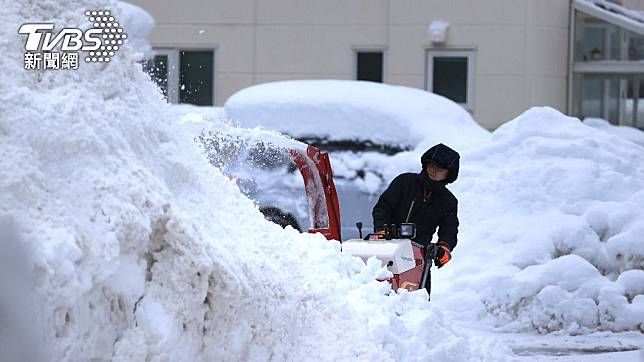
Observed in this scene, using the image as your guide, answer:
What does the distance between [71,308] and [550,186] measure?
9.75 metres

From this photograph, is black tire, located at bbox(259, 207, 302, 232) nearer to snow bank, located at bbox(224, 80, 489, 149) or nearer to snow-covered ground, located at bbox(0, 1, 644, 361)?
snow bank, located at bbox(224, 80, 489, 149)

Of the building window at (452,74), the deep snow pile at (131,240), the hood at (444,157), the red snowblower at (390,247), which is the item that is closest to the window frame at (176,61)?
the building window at (452,74)

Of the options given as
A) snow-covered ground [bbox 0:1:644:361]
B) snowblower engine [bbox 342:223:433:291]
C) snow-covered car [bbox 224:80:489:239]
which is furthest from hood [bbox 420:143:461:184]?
snow-covered car [bbox 224:80:489:239]

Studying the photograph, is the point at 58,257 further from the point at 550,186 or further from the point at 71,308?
the point at 550,186

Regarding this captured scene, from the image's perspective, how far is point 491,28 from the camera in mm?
21656

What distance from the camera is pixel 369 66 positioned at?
22312 millimetres

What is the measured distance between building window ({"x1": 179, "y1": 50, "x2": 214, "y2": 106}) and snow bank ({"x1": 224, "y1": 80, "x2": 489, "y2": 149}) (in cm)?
766

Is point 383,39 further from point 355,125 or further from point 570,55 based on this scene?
point 355,125

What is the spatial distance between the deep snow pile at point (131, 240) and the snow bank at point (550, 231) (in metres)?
5.61

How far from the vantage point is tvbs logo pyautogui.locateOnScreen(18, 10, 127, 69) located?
5.41 metres

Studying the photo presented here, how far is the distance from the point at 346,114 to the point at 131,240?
31.4ft

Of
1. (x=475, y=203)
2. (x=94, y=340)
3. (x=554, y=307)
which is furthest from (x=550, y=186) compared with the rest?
(x=94, y=340)

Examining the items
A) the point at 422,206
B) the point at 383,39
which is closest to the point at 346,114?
the point at 422,206

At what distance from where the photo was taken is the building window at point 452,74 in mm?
21969
